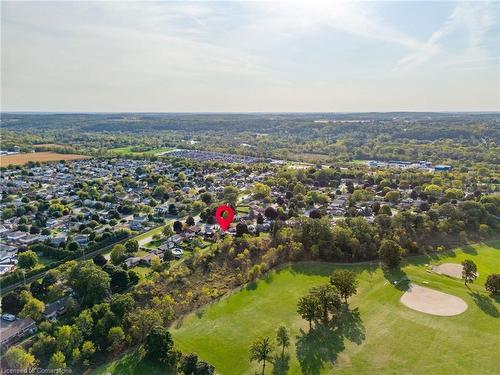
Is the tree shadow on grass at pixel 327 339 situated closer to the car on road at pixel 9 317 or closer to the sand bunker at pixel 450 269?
the sand bunker at pixel 450 269

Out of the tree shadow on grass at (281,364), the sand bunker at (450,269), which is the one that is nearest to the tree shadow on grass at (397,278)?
the sand bunker at (450,269)

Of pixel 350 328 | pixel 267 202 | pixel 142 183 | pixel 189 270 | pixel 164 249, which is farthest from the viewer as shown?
pixel 142 183

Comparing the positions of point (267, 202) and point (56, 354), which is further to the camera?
point (267, 202)

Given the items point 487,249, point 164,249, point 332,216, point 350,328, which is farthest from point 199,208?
point 487,249

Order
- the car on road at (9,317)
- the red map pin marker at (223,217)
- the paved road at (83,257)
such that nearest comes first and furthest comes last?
the car on road at (9,317)
the paved road at (83,257)
the red map pin marker at (223,217)

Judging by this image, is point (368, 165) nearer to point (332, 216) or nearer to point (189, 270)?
point (332, 216)

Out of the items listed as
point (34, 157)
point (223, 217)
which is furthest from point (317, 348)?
point (34, 157)
